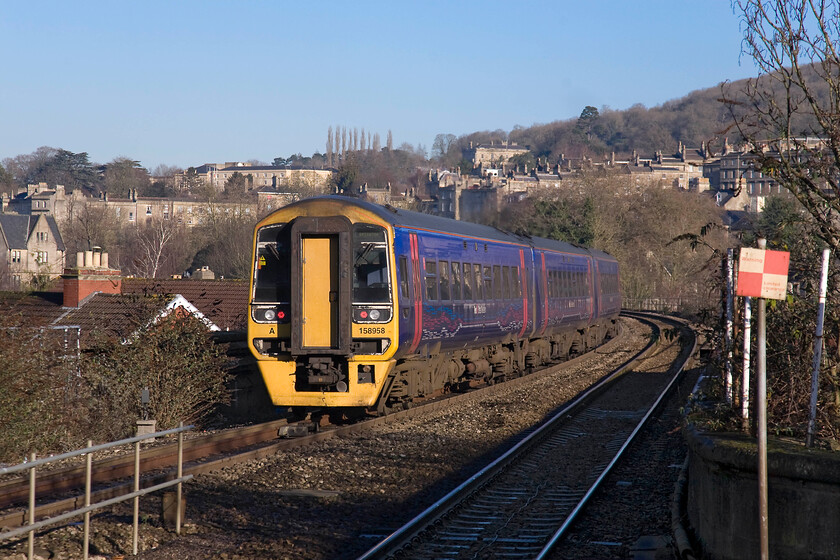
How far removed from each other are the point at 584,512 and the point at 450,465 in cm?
252

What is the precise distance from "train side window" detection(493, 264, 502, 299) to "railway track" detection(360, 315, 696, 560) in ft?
8.92

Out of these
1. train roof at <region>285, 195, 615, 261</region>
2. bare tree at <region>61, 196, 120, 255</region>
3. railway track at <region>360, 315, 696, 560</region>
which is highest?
bare tree at <region>61, 196, 120, 255</region>

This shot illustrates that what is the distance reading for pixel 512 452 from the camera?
1150cm

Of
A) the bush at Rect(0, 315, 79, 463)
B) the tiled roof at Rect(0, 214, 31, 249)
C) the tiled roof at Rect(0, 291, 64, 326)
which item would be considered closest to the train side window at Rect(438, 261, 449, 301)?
the bush at Rect(0, 315, 79, 463)

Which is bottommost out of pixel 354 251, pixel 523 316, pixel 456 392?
pixel 456 392

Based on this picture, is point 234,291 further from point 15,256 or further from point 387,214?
point 15,256

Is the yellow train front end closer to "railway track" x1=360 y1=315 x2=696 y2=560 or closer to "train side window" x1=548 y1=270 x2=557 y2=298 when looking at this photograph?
"railway track" x1=360 y1=315 x2=696 y2=560

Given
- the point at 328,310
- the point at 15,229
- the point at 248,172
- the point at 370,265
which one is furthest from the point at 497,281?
the point at 248,172

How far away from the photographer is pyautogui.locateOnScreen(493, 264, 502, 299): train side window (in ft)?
59.3

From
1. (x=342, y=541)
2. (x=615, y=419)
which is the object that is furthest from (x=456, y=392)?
(x=342, y=541)

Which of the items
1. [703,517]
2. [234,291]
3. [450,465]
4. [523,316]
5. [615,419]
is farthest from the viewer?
[234,291]

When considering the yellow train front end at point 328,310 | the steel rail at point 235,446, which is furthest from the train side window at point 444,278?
the yellow train front end at point 328,310

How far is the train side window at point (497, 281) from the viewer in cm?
1806

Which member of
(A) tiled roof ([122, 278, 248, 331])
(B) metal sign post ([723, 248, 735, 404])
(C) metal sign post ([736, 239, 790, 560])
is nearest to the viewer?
(C) metal sign post ([736, 239, 790, 560])
